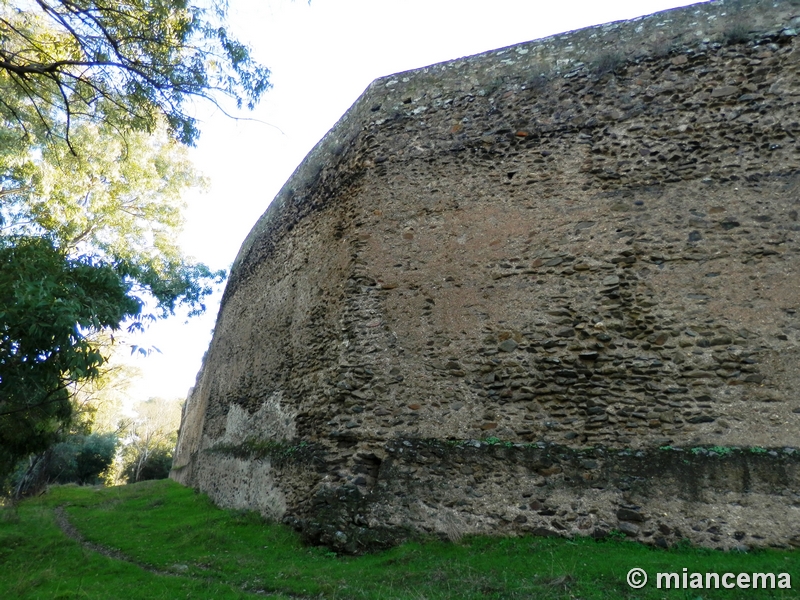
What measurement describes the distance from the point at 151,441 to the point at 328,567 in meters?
37.9

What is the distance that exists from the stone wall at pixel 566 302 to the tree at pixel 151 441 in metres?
28.5

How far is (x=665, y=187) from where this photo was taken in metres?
7.19

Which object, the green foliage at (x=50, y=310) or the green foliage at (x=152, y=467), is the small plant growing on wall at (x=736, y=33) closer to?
the green foliage at (x=50, y=310)

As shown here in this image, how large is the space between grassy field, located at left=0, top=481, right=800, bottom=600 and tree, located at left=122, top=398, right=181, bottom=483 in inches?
1065

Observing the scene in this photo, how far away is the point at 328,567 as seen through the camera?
6180mm

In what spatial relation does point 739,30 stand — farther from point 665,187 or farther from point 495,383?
point 495,383

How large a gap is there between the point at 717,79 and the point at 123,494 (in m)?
17.2

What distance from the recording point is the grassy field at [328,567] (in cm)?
491

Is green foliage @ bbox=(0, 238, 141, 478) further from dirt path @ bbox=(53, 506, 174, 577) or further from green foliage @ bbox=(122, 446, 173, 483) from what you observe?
green foliage @ bbox=(122, 446, 173, 483)

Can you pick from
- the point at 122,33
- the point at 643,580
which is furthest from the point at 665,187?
the point at 122,33

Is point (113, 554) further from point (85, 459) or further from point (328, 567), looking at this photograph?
point (85, 459)

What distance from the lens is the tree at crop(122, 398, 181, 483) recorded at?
33.9 metres

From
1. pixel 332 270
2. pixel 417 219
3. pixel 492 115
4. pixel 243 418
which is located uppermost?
pixel 492 115

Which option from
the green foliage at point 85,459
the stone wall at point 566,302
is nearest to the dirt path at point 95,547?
the stone wall at point 566,302
